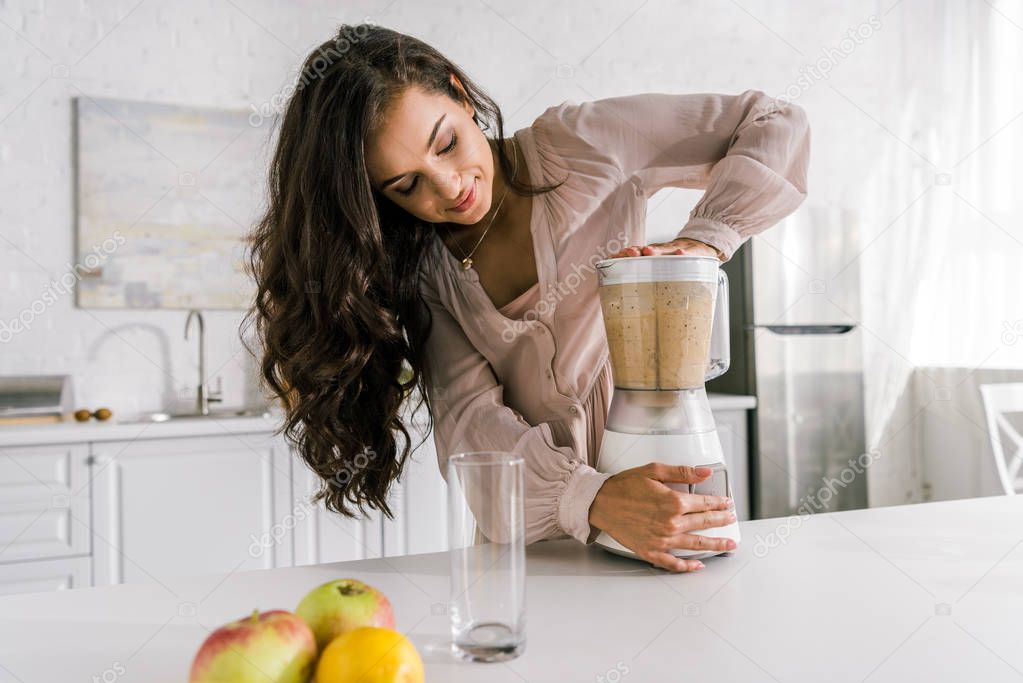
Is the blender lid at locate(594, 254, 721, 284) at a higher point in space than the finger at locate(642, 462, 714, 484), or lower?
higher

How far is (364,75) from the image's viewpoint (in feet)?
3.25

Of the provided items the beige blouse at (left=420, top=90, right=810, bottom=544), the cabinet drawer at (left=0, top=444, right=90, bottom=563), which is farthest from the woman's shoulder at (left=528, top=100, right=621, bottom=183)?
the cabinet drawer at (left=0, top=444, right=90, bottom=563)

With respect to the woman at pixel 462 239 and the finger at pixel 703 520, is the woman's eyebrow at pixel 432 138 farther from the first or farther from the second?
the finger at pixel 703 520

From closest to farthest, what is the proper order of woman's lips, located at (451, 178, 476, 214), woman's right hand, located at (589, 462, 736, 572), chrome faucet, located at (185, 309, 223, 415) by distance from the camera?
woman's right hand, located at (589, 462, 736, 572) < woman's lips, located at (451, 178, 476, 214) < chrome faucet, located at (185, 309, 223, 415)

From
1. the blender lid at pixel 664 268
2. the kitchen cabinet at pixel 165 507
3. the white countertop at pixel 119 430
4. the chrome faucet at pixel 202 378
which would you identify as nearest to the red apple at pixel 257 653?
the blender lid at pixel 664 268

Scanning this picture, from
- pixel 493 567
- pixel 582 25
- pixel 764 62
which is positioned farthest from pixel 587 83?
pixel 493 567

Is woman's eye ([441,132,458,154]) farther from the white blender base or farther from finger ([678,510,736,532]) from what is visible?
finger ([678,510,736,532])

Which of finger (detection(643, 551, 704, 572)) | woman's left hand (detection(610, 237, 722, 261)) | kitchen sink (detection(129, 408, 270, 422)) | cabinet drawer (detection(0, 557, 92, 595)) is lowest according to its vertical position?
cabinet drawer (detection(0, 557, 92, 595))

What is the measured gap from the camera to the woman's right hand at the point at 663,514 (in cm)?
83

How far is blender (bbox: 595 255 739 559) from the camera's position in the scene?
0.86 m

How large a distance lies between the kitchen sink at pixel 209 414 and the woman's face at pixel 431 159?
1.62m

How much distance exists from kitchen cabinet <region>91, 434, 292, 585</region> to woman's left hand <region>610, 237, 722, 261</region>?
1.56 meters

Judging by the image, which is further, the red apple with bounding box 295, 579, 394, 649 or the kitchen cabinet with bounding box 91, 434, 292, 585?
the kitchen cabinet with bounding box 91, 434, 292, 585

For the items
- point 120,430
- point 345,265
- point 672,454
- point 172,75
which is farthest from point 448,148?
point 172,75
